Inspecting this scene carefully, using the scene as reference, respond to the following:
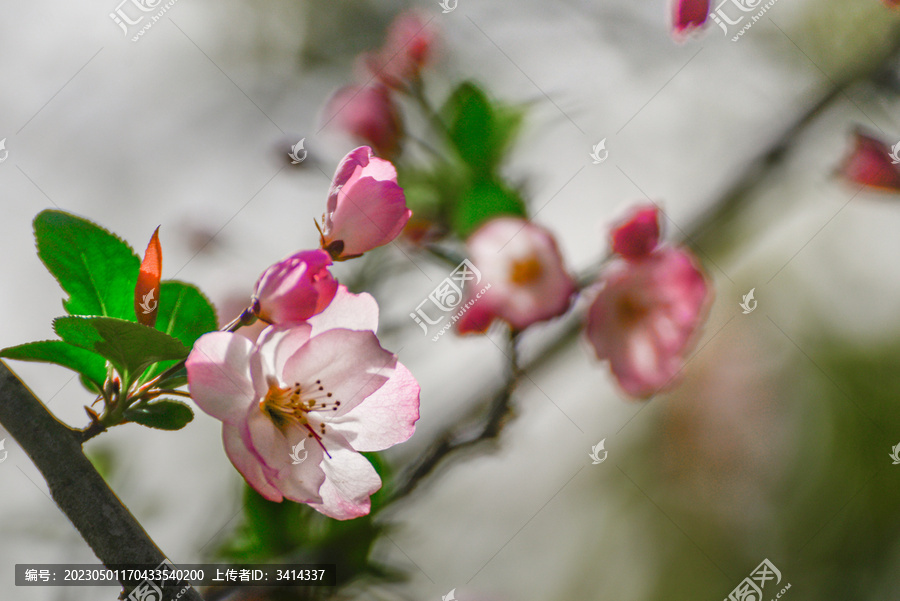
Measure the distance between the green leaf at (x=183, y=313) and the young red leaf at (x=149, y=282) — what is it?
5 centimetres

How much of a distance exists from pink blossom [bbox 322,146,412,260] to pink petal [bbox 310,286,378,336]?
5cm

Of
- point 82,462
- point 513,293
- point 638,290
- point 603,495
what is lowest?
point 603,495

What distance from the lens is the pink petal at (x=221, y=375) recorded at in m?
0.36

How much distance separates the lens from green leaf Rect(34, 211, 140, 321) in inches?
16.9

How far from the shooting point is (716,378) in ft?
8.18

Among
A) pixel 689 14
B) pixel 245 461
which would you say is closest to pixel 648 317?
pixel 689 14

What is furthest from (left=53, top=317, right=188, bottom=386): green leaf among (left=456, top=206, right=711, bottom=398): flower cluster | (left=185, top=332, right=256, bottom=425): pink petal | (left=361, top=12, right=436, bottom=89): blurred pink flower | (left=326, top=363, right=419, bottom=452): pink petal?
(left=361, top=12, right=436, bottom=89): blurred pink flower

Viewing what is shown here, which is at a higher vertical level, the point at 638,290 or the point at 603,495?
the point at 638,290

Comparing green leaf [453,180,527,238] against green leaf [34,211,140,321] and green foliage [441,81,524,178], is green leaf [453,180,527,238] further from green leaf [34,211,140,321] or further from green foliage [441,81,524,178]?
green leaf [34,211,140,321]

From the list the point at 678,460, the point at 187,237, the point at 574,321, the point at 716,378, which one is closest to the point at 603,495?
the point at 678,460

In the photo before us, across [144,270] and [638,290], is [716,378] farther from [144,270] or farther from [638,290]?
[144,270]

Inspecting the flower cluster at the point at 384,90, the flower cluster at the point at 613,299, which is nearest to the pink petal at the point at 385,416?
the flower cluster at the point at 613,299

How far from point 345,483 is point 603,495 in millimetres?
2520

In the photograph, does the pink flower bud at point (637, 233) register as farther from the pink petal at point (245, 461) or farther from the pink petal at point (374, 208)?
the pink petal at point (245, 461)
